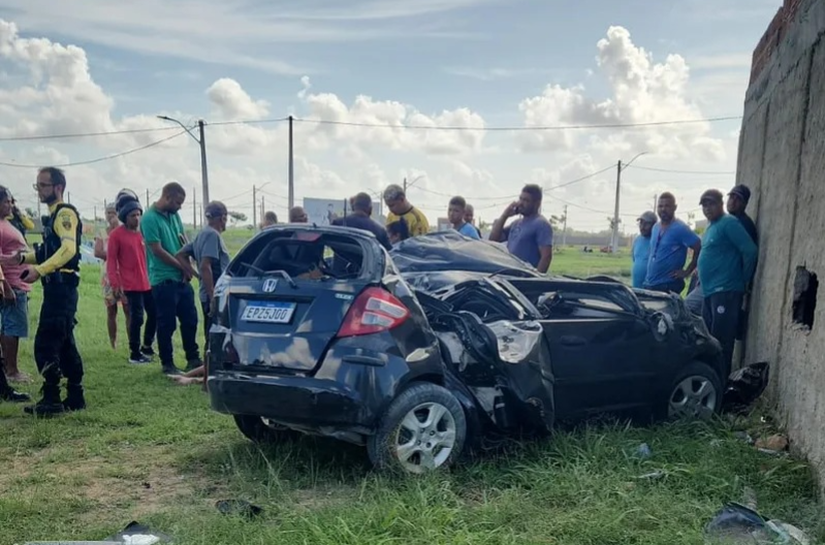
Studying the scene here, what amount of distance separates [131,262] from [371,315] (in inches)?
186

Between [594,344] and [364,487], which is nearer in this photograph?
[364,487]

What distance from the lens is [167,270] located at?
7457 mm

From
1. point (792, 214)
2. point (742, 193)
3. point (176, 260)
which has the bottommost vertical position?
point (176, 260)

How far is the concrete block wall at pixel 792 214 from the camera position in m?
4.63

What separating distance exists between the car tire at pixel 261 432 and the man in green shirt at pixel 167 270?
2.88 m

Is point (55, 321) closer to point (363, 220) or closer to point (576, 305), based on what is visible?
point (363, 220)

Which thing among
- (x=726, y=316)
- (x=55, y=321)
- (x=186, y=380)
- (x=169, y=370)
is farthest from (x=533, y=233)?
(x=55, y=321)

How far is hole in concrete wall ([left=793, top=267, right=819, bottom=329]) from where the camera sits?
16.3ft

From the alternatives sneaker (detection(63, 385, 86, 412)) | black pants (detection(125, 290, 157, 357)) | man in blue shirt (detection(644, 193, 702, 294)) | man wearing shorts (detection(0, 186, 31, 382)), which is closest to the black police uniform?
sneaker (detection(63, 385, 86, 412))

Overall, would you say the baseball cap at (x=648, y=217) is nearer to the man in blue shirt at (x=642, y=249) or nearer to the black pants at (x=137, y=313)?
the man in blue shirt at (x=642, y=249)

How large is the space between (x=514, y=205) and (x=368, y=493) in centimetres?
466

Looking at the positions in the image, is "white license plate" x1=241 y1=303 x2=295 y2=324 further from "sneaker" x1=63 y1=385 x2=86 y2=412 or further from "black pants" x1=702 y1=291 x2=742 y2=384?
"black pants" x1=702 y1=291 x2=742 y2=384

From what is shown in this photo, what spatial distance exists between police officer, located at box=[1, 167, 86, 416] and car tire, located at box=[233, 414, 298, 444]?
6.02 feet

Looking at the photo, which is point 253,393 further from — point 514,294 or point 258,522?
point 514,294
